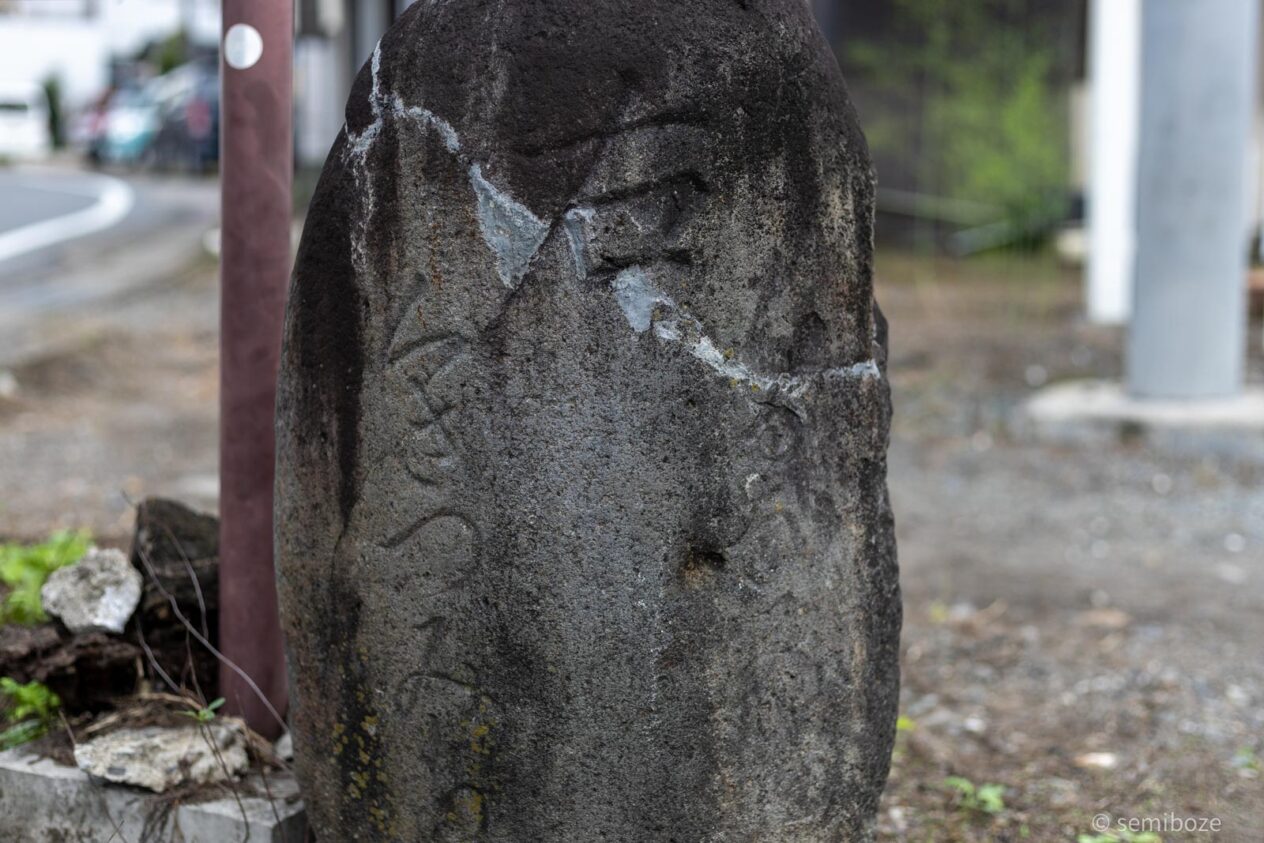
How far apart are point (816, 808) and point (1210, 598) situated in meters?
3.04

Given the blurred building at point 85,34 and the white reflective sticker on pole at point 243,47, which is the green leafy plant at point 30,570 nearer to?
the white reflective sticker on pole at point 243,47

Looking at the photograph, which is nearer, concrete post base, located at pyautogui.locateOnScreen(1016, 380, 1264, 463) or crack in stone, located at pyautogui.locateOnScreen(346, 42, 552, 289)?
crack in stone, located at pyautogui.locateOnScreen(346, 42, 552, 289)

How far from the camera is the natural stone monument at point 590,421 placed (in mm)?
1819

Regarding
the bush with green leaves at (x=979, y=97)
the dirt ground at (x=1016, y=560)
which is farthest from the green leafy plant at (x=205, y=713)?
the bush with green leaves at (x=979, y=97)

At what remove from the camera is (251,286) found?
8.24 feet

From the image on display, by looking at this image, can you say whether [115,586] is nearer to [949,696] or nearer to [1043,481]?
→ [949,696]

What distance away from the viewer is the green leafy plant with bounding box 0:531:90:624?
3088 mm

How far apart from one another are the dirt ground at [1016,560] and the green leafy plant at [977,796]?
0.01 metres

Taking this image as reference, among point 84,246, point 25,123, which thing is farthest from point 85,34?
point 84,246

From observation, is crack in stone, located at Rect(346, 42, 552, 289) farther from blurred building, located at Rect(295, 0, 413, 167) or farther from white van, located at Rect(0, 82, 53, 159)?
white van, located at Rect(0, 82, 53, 159)

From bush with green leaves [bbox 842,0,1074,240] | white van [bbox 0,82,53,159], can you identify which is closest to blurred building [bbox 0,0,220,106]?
white van [bbox 0,82,53,159]

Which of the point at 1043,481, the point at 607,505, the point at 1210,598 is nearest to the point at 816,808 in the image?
the point at 607,505

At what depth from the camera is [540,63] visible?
1830 mm

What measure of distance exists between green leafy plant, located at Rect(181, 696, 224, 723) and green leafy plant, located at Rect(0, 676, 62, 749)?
0.97 feet
